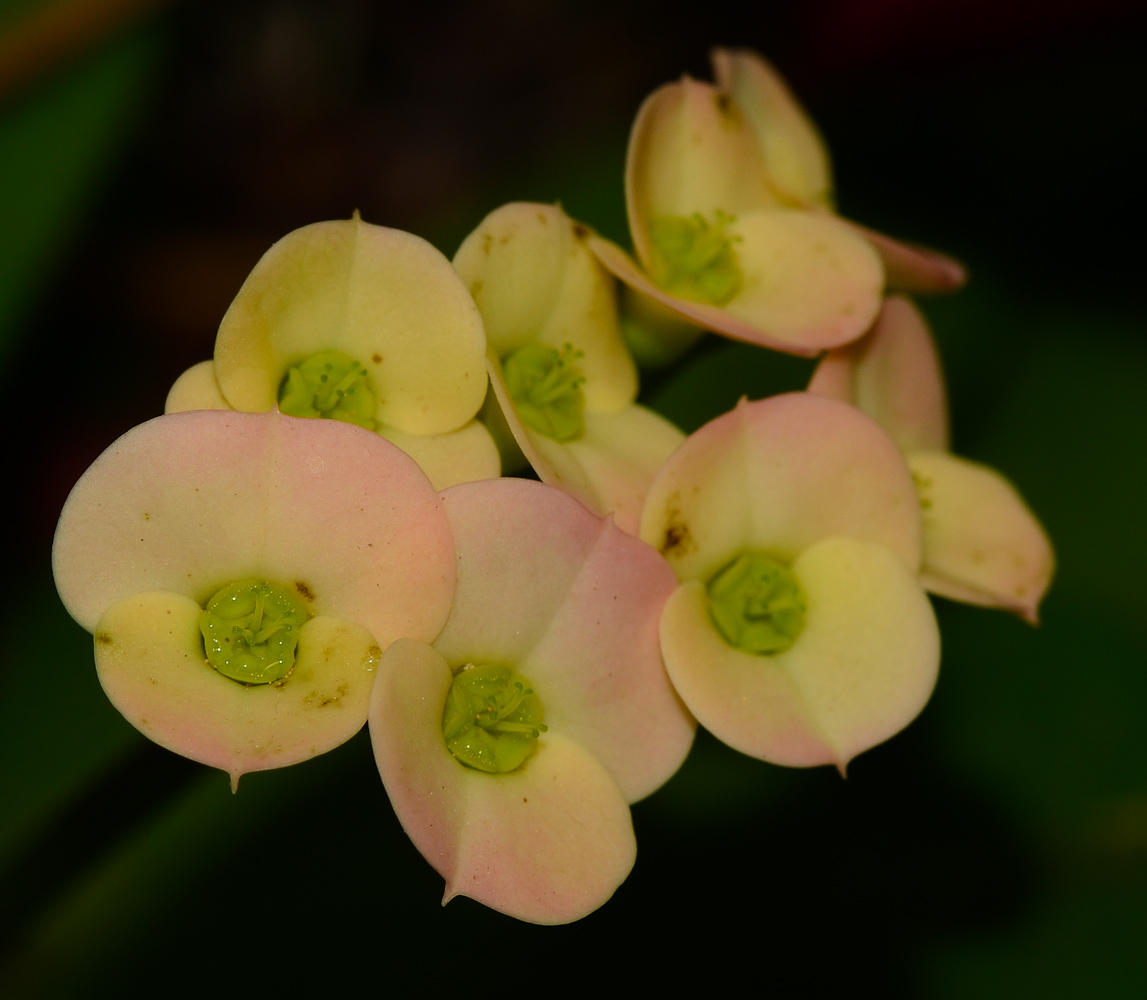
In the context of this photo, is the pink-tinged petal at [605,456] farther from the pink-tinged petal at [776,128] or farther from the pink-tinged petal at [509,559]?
the pink-tinged petal at [776,128]

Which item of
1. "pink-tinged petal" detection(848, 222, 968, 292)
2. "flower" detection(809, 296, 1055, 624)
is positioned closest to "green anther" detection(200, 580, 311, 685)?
"flower" detection(809, 296, 1055, 624)

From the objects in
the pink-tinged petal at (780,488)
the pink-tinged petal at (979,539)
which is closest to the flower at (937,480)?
the pink-tinged petal at (979,539)

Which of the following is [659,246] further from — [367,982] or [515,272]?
[367,982]

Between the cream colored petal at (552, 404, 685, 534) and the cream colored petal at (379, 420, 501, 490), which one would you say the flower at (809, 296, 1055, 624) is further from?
the cream colored petal at (379, 420, 501, 490)

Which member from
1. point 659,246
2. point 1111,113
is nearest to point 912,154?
point 1111,113

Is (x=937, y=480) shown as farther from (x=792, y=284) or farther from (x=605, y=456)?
(x=605, y=456)
